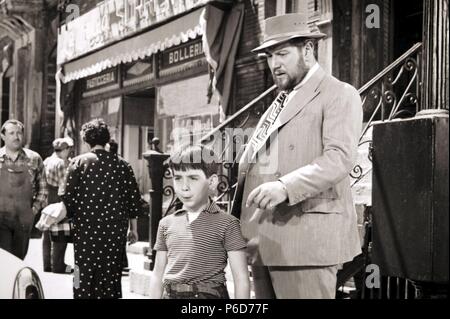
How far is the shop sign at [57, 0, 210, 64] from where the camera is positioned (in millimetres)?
5441

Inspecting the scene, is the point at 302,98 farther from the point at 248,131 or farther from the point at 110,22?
the point at 110,22

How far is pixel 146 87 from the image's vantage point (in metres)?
7.66

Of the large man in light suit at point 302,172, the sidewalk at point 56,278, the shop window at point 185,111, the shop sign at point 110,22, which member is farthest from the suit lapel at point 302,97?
the shop window at point 185,111

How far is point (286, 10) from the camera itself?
570 cm

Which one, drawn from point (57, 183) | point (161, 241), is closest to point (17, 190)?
point (57, 183)

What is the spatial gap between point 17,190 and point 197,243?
1.95 m

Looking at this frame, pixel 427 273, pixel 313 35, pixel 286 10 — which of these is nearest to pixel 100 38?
pixel 286 10

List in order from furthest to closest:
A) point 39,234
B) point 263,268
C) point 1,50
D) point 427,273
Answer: point 1,50 < point 39,234 < point 263,268 < point 427,273

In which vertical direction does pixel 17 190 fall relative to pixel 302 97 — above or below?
below

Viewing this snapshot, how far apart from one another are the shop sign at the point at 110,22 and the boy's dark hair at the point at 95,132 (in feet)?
5.59

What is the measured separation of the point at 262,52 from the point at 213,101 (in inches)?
153

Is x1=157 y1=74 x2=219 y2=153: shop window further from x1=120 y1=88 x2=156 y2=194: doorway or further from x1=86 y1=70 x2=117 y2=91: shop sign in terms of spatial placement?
x1=86 y1=70 x2=117 y2=91: shop sign

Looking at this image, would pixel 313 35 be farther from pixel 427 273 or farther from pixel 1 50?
pixel 1 50

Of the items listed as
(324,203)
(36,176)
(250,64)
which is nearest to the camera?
(324,203)
